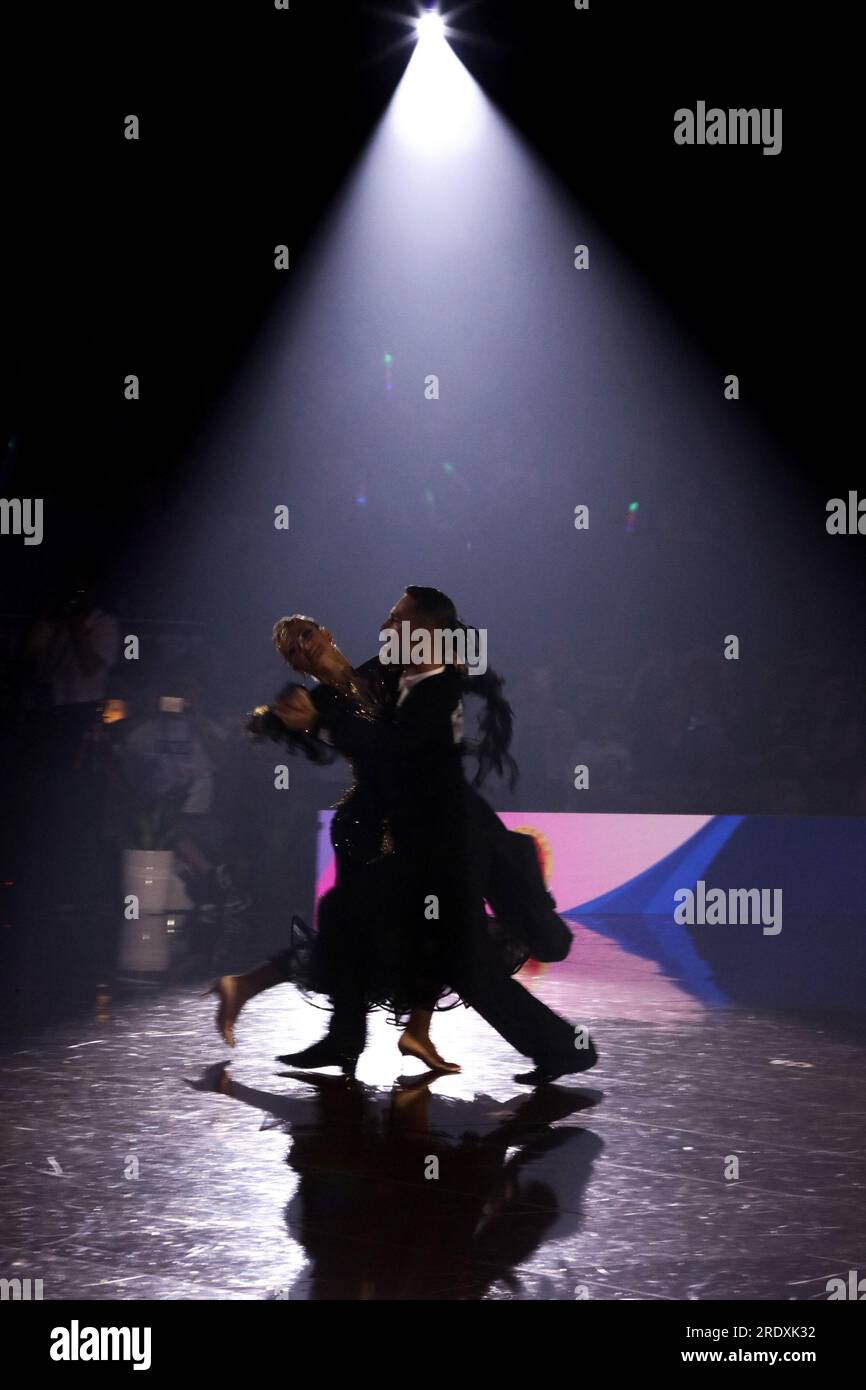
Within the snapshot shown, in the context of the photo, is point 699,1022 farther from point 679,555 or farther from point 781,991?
point 679,555

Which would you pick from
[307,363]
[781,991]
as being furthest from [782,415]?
[781,991]

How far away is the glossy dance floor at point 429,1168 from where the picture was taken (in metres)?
3.21

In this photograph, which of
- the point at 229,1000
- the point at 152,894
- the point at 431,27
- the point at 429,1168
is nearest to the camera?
the point at 429,1168

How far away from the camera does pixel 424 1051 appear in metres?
5.30

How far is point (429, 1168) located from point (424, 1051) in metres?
1.27

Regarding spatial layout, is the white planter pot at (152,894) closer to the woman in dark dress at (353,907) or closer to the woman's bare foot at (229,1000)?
the woman's bare foot at (229,1000)

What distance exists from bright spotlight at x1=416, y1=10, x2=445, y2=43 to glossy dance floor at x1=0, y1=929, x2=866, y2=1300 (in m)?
6.51

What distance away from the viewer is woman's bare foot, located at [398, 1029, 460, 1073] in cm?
526

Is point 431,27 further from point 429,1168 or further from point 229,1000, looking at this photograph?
point 429,1168

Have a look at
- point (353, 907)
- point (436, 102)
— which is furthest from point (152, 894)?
point (436, 102)

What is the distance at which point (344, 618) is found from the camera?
12258mm

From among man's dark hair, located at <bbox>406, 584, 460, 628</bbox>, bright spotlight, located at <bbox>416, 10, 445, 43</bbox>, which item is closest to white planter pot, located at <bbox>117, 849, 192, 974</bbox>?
man's dark hair, located at <bbox>406, 584, 460, 628</bbox>

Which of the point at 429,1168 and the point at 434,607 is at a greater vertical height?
the point at 434,607

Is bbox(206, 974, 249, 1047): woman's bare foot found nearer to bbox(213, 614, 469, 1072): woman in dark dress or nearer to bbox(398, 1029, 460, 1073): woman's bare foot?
bbox(213, 614, 469, 1072): woman in dark dress
